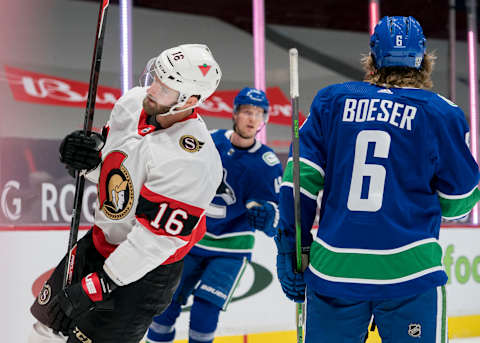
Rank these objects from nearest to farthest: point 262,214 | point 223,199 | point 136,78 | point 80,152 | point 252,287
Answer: point 80,152
point 262,214
point 223,199
point 252,287
point 136,78

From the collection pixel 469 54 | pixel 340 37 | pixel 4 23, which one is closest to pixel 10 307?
pixel 4 23

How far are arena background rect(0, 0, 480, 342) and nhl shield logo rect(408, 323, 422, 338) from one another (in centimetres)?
204

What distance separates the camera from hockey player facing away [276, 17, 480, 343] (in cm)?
144

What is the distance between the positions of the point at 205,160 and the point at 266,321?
217 centimetres

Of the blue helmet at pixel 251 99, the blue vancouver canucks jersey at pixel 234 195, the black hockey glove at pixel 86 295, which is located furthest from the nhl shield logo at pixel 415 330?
the blue helmet at pixel 251 99

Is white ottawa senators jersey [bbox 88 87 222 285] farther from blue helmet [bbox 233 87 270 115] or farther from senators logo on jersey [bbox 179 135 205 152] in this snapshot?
blue helmet [bbox 233 87 270 115]

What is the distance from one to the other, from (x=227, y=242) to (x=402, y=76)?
1.56 m

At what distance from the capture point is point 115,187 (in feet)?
5.46

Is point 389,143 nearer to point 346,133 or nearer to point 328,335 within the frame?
point 346,133

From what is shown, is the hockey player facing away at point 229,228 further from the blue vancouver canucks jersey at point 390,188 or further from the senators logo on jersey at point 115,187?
the blue vancouver canucks jersey at point 390,188

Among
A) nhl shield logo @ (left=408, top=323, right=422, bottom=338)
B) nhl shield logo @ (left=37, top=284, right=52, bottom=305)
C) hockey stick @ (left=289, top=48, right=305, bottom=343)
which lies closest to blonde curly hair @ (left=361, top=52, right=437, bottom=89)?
hockey stick @ (left=289, top=48, right=305, bottom=343)

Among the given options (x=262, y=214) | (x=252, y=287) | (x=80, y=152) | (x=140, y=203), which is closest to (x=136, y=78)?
(x=252, y=287)

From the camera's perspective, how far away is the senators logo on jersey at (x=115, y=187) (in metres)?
1.64

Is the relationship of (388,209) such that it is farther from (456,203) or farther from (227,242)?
(227,242)
